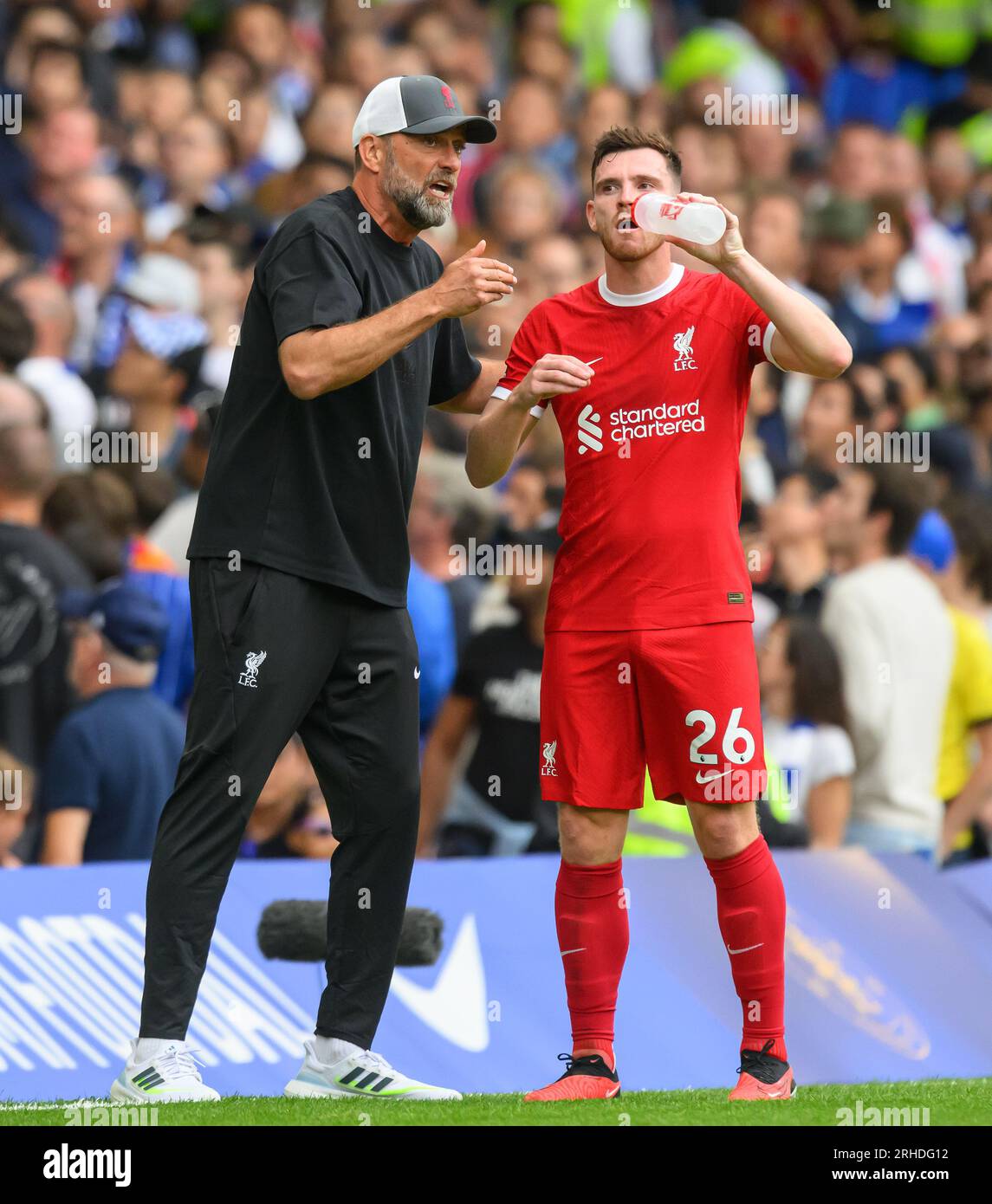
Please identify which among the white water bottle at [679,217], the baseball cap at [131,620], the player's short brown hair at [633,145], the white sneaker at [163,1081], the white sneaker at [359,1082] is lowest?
the white sneaker at [359,1082]

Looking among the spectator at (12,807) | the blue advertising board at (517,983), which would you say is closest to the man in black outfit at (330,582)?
the blue advertising board at (517,983)

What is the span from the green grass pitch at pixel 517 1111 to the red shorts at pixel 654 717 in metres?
0.73

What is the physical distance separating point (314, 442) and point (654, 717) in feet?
3.51

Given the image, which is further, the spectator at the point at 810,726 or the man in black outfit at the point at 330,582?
the spectator at the point at 810,726

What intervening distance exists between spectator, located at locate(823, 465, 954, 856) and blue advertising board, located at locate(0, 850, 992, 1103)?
87cm

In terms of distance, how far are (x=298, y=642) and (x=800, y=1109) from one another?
1595 millimetres

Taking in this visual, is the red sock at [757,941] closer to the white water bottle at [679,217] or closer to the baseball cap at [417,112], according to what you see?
the white water bottle at [679,217]

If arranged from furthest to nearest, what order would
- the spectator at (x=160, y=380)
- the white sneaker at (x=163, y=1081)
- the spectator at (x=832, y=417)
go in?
the spectator at (x=832, y=417) → the spectator at (x=160, y=380) → the white sneaker at (x=163, y=1081)

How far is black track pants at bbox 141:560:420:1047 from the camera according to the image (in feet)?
14.7

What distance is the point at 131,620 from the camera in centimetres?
652

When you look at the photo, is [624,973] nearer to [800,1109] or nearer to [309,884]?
[309,884]

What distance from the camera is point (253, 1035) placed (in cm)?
567

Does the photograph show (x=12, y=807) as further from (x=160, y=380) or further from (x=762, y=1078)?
(x=762, y=1078)

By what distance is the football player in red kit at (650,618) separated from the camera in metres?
4.58
